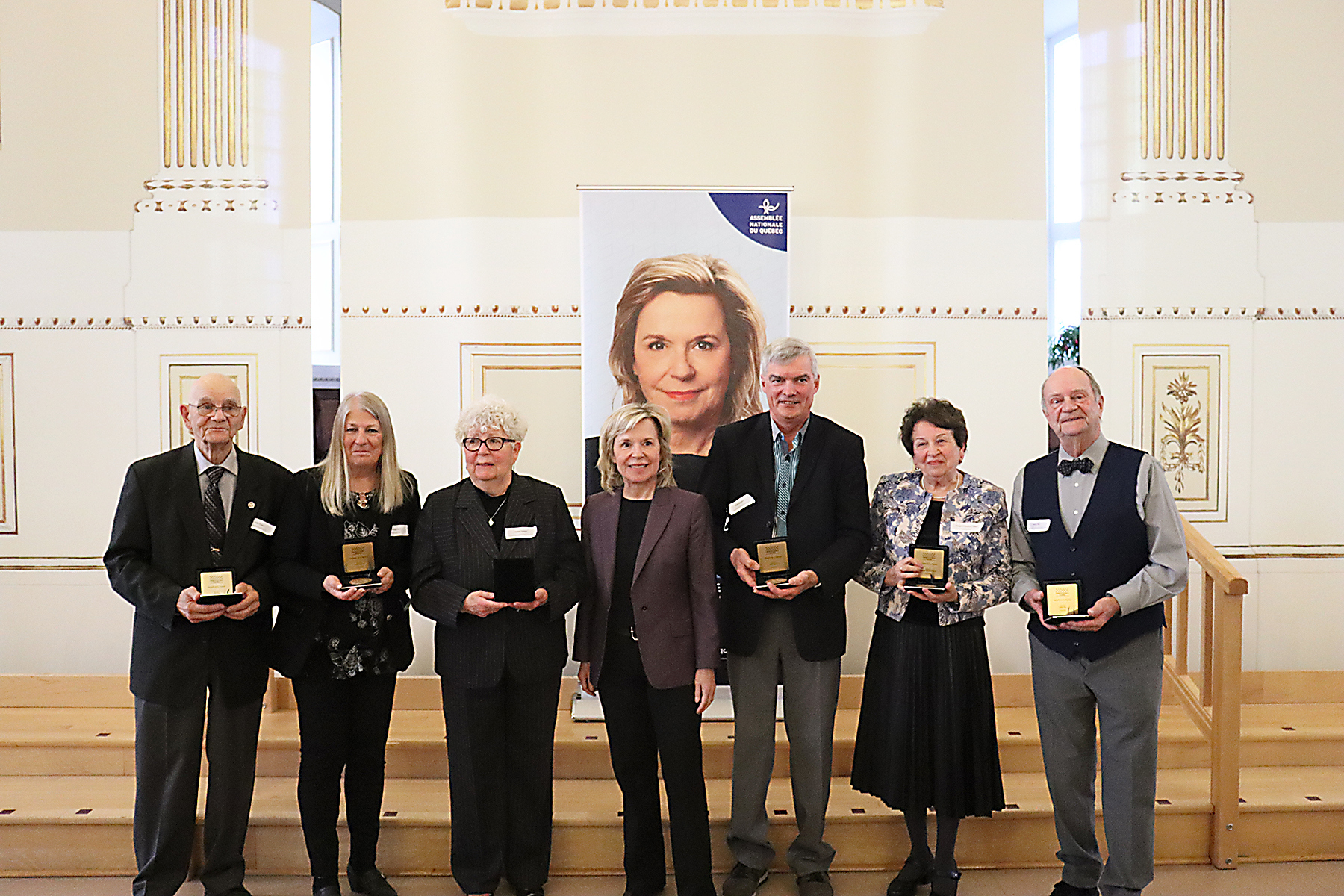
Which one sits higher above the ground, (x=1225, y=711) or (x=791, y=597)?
(x=791, y=597)

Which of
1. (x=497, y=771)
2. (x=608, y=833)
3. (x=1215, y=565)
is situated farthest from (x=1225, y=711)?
(x=497, y=771)

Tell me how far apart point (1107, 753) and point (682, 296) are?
2.49 meters

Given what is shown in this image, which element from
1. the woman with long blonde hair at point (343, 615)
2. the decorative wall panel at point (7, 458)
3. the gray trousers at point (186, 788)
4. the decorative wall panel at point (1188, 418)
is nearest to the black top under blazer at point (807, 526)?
the woman with long blonde hair at point (343, 615)

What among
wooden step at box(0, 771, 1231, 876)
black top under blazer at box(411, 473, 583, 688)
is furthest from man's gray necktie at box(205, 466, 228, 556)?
wooden step at box(0, 771, 1231, 876)

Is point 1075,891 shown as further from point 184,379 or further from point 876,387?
point 184,379

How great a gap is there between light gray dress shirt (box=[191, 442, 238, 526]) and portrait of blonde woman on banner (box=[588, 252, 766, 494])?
1.61 meters

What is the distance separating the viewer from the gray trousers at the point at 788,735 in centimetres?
313

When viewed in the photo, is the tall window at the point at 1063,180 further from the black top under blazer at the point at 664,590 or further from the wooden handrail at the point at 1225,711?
the black top under blazer at the point at 664,590

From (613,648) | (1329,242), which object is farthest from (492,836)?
(1329,242)

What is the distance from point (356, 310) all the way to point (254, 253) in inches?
23.9

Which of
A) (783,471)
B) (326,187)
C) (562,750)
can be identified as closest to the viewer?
(783,471)

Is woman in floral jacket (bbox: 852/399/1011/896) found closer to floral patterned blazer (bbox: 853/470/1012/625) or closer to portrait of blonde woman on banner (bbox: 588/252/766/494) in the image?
floral patterned blazer (bbox: 853/470/1012/625)

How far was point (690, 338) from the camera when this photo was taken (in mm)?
4289

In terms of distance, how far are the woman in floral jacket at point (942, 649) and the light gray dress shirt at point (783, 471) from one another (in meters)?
0.35
